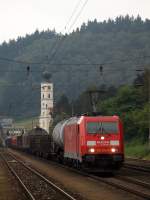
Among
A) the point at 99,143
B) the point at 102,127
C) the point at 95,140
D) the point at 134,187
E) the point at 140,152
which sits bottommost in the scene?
the point at 134,187

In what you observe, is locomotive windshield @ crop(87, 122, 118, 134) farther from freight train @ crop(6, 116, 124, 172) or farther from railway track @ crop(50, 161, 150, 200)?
railway track @ crop(50, 161, 150, 200)

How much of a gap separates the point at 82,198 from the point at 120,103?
3075 inches

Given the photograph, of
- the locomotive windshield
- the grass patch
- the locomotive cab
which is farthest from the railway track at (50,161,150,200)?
the grass patch

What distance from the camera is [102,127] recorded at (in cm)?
3034

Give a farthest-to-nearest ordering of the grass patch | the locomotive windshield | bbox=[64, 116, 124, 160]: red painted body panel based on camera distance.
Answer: the grass patch → the locomotive windshield → bbox=[64, 116, 124, 160]: red painted body panel

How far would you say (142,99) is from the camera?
97688 millimetres

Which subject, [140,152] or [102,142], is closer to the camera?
[102,142]

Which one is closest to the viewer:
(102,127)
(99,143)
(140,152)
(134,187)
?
(134,187)

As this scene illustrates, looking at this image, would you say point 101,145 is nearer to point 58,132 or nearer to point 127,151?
point 58,132

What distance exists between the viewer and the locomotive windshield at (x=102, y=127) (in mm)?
30125

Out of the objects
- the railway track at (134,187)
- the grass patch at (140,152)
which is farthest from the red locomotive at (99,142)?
the grass patch at (140,152)

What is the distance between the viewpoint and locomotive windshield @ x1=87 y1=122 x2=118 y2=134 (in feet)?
98.8

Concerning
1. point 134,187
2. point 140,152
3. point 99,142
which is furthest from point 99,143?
point 140,152

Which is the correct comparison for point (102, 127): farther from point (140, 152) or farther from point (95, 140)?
point (140, 152)
